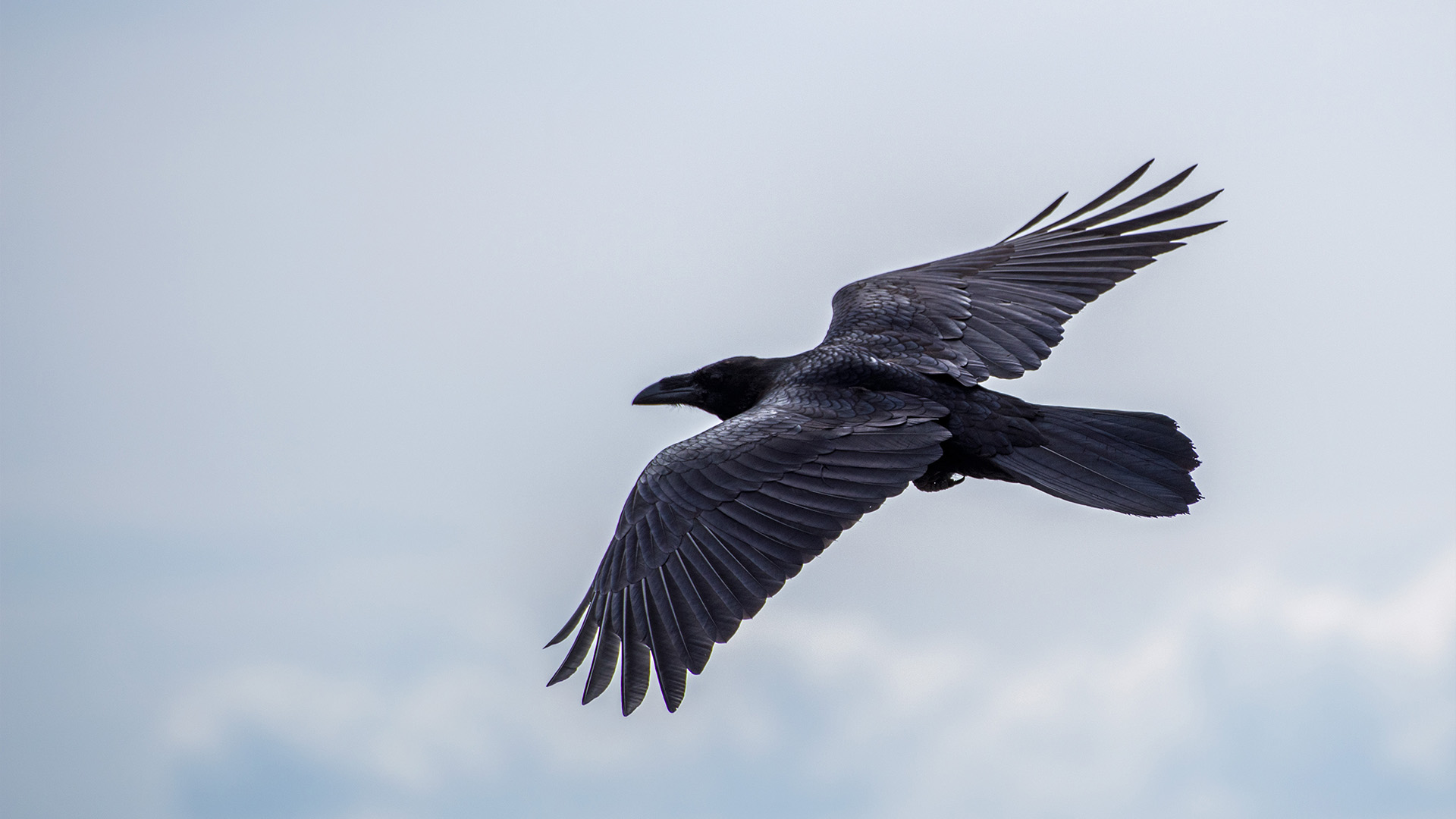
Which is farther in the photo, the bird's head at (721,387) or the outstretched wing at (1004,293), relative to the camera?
the bird's head at (721,387)

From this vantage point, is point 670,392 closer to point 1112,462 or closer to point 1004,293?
point 1004,293

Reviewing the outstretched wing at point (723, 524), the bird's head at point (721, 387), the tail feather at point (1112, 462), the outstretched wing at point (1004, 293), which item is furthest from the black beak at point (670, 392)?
the tail feather at point (1112, 462)

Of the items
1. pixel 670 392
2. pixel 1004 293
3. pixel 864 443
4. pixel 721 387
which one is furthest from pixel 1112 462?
pixel 670 392

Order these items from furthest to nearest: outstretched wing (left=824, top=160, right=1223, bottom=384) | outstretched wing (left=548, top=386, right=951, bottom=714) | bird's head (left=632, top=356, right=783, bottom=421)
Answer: bird's head (left=632, top=356, right=783, bottom=421) → outstretched wing (left=824, top=160, right=1223, bottom=384) → outstretched wing (left=548, top=386, right=951, bottom=714)

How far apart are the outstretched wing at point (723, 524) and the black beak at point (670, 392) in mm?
1717

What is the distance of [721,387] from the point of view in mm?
9133

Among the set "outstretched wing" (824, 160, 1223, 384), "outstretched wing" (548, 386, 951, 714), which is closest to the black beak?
"outstretched wing" (824, 160, 1223, 384)

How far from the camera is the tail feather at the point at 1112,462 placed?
723cm

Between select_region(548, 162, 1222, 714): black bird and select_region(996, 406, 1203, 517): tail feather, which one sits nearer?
select_region(548, 162, 1222, 714): black bird

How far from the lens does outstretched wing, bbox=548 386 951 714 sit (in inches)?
248

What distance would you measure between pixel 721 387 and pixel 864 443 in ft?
7.19

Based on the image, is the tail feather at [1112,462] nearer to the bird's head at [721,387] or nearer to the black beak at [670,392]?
the bird's head at [721,387]

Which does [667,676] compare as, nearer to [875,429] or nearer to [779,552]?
[779,552]

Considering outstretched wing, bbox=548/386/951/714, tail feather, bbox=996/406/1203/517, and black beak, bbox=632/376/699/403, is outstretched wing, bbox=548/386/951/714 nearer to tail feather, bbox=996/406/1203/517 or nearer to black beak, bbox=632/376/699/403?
tail feather, bbox=996/406/1203/517
